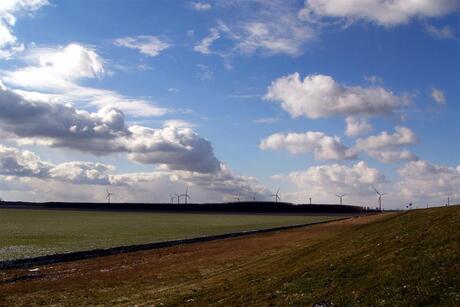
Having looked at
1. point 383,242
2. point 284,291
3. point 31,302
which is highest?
point 383,242

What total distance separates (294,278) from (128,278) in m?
18.6

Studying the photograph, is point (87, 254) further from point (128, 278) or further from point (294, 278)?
point (294, 278)

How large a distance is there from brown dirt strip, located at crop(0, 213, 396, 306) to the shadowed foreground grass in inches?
2.9

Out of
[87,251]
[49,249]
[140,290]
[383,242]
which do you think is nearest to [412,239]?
[383,242]

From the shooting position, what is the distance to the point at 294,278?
1229 inches

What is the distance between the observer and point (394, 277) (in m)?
26.1

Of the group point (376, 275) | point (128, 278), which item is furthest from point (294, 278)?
point (128, 278)

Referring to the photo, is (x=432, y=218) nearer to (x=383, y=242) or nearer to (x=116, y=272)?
(x=383, y=242)

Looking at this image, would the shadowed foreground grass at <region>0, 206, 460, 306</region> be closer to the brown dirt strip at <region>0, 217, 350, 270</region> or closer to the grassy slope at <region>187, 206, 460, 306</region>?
the grassy slope at <region>187, 206, 460, 306</region>

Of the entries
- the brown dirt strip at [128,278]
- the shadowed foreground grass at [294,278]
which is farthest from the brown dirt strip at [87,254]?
the shadowed foreground grass at [294,278]

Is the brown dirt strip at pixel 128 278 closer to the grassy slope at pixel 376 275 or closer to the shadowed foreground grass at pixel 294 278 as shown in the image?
the shadowed foreground grass at pixel 294 278

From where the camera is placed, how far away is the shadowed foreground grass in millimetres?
24859

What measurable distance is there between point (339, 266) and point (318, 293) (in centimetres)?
499

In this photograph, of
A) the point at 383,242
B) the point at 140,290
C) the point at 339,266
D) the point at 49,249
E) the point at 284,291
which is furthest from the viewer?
the point at 49,249
